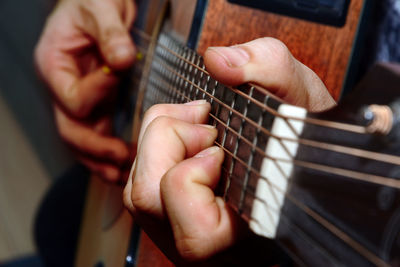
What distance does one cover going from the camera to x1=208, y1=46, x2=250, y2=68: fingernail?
34 cm

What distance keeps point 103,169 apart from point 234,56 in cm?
52

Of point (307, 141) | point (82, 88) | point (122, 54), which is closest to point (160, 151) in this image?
point (307, 141)

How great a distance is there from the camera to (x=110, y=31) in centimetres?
74

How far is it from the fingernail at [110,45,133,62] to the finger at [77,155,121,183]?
18 cm

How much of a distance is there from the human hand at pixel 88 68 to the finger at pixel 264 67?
40 cm

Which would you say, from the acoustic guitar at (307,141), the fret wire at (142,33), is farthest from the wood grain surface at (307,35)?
the fret wire at (142,33)

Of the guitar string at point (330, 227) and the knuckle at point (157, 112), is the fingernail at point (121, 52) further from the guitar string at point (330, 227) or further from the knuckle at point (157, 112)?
the guitar string at point (330, 227)

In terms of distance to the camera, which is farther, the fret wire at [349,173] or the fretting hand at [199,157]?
the fretting hand at [199,157]

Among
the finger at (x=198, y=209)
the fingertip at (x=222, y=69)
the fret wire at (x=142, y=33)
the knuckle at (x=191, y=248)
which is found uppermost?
the fret wire at (x=142, y=33)

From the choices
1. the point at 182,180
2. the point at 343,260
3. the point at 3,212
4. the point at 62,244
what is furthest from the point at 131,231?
A: the point at 3,212

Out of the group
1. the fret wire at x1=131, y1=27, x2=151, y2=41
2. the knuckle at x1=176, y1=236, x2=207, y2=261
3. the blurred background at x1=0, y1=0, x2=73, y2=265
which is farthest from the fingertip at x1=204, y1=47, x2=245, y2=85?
the blurred background at x1=0, y1=0, x2=73, y2=265

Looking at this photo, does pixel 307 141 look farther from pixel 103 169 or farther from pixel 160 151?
pixel 103 169

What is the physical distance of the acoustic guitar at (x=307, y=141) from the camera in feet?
0.78

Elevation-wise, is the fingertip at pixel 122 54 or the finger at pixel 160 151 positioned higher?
the fingertip at pixel 122 54
